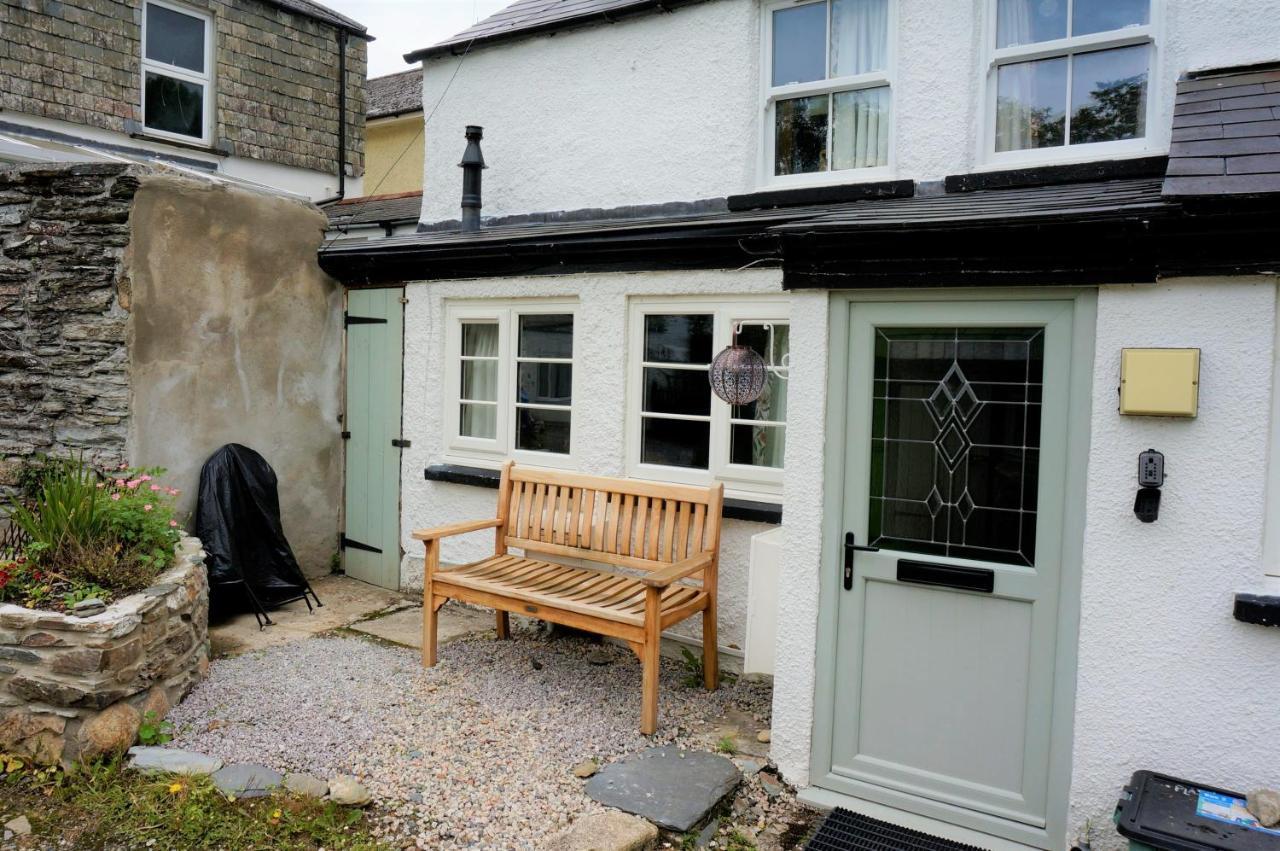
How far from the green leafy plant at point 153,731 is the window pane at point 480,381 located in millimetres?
3265

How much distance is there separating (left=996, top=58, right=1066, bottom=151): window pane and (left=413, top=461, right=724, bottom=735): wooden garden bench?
265 centimetres

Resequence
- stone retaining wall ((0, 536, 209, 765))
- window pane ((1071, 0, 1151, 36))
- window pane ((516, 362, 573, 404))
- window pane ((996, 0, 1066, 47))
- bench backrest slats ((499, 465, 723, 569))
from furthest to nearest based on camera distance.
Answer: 1. window pane ((516, 362, 573, 404))
2. bench backrest slats ((499, 465, 723, 569))
3. window pane ((996, 0, 1066, 47))
4. window pane ((1071, 0, 1151, 36))
5. stone retaining wall ((0, 536, 209, 765))

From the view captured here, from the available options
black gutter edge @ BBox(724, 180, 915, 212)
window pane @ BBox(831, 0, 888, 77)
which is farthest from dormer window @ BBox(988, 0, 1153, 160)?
window pane @ BBox(831, 0, 888, 77)

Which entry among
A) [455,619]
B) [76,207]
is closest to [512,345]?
[455,619]

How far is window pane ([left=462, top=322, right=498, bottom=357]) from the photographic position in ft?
23.5

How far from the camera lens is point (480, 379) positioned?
725 cm

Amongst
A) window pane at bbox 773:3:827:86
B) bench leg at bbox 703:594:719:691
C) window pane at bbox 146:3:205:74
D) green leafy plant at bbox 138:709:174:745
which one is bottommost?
green leafy plant at bbox 138:709:174:745

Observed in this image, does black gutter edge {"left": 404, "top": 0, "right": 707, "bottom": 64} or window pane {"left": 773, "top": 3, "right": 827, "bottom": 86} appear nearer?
window pane {"left": 773, "top": 3, "right": 827, "bottom": 86}

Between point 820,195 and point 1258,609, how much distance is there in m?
3.35

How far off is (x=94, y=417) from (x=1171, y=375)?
6.63m

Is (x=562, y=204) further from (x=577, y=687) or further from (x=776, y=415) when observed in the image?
(x=577, y=687)

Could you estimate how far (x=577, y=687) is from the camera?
551 centimetres

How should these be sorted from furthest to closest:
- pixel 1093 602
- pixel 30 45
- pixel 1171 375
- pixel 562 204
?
pixel 30 45
pixel 562 204
pixel 1093 602
pixel 1171 375

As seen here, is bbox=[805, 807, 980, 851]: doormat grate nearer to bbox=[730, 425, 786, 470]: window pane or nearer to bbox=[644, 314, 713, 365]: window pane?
bbox=[730, 425, 786, 470]: window pane
